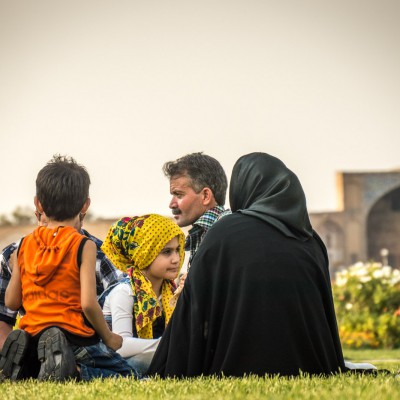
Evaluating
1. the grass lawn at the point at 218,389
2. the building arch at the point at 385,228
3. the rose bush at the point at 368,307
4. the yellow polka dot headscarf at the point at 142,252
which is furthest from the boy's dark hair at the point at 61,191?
the building arch at the point at 385,228

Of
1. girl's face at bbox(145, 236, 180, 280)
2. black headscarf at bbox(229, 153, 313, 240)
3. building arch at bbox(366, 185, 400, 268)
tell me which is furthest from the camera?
building arch at bbox(366, 185, 400, 268)

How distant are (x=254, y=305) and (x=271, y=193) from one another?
52 centimetres

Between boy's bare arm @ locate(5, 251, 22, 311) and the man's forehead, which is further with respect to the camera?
the man's forehead

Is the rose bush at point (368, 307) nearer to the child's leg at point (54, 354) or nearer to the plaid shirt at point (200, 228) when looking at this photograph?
the plaid shirt at point (200, 228)

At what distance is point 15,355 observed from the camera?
4.64m

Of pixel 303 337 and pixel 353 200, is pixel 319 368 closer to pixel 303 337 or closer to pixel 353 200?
pixel 303 337

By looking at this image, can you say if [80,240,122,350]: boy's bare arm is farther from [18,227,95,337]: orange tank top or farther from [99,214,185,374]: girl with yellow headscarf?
[99,214,185,374]: girl with yellow headscarf

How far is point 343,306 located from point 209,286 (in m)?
11.1

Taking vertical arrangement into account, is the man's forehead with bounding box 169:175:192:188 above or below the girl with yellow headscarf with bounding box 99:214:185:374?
above

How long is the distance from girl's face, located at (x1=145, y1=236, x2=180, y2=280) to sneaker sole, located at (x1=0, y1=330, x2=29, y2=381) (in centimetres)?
96

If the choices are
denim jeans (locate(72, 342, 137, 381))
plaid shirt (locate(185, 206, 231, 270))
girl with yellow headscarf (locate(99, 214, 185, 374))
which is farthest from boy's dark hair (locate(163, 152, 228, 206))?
denim jeans (locate(72, 342, 137, 381))

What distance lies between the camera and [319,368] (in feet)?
15.6

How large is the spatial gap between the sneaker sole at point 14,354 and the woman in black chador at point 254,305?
1.92 ft

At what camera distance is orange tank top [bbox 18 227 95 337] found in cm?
468
